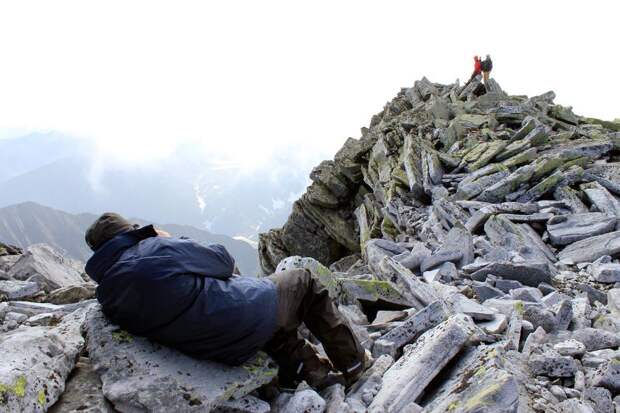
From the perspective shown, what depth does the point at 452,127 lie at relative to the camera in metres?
27.3

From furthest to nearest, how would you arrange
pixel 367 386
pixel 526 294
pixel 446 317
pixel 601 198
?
1. pixel 601 198
2. pixel 526 294
3. pixel 446 317
4. pixel 367 386

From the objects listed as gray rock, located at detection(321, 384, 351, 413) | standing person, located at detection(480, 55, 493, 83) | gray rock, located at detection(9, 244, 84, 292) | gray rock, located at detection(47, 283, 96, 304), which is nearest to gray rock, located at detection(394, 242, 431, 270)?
gray rock, located at detection(321, 384, 351, 413)

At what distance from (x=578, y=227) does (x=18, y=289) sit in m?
15.0

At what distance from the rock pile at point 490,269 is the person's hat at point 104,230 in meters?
3.18

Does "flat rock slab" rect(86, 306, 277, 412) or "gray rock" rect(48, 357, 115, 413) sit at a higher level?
"flat rock slab" rect(86, 306, 277, 412)

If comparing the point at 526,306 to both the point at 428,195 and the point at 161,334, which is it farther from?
the point at 428,195

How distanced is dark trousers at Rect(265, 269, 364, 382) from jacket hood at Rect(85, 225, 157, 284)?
1.92 m

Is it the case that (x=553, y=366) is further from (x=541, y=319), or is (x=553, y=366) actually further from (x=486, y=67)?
(x=486, y=67)

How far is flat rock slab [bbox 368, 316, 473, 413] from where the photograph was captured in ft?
19.3

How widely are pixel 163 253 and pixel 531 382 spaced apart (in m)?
4.69

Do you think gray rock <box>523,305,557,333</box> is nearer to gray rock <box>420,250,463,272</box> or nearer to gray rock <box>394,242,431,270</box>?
gray rock <box>420,250,463,272</box>

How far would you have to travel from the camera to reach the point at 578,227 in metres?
14.3

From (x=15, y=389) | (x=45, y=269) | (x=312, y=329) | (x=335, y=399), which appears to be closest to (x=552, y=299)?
(x=312, y=329)

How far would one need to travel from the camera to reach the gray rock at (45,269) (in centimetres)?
1201
